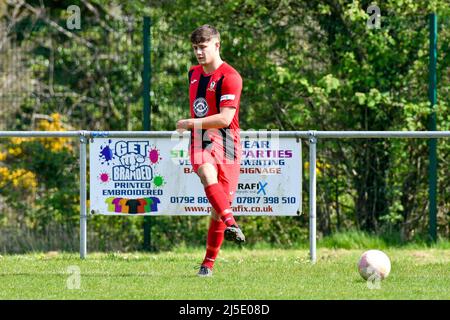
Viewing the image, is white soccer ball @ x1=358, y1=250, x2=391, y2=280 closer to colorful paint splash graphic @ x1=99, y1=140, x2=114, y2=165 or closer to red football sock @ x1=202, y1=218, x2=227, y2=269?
red football sock @ x1=202, y1=218, x2=227, y2=269

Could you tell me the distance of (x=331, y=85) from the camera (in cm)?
1379

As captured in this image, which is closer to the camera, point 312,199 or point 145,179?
point 312,199

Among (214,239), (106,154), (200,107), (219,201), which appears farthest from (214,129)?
(106,154)

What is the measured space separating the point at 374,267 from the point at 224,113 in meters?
1.79

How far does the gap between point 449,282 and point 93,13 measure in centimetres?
1110

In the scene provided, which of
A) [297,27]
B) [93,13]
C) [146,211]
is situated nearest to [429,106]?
[297,27]

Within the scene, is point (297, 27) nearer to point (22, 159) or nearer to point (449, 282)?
point (22, 159)

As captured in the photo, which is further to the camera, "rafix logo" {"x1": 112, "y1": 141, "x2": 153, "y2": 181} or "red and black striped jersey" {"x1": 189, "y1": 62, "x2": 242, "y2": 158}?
"rafix logo" {"x1": 112, "y1": 141, "x2": 153, "y2": 181}

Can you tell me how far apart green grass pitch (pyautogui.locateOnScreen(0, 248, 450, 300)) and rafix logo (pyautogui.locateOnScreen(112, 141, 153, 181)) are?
852 mm

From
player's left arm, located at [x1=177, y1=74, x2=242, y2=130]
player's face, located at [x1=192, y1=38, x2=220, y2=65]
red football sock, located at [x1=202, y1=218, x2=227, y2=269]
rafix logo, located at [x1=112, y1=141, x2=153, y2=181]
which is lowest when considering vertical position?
red football sock, located at [x1=202, y1=218, x2=227, y2=269]

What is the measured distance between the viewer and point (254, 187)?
37.8 feet

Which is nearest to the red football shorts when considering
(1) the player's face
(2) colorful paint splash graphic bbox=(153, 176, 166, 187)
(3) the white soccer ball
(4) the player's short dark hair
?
(1) the player's face

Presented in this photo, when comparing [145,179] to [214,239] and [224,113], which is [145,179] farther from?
[224,113]

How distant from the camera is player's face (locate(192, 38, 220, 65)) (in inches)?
381
